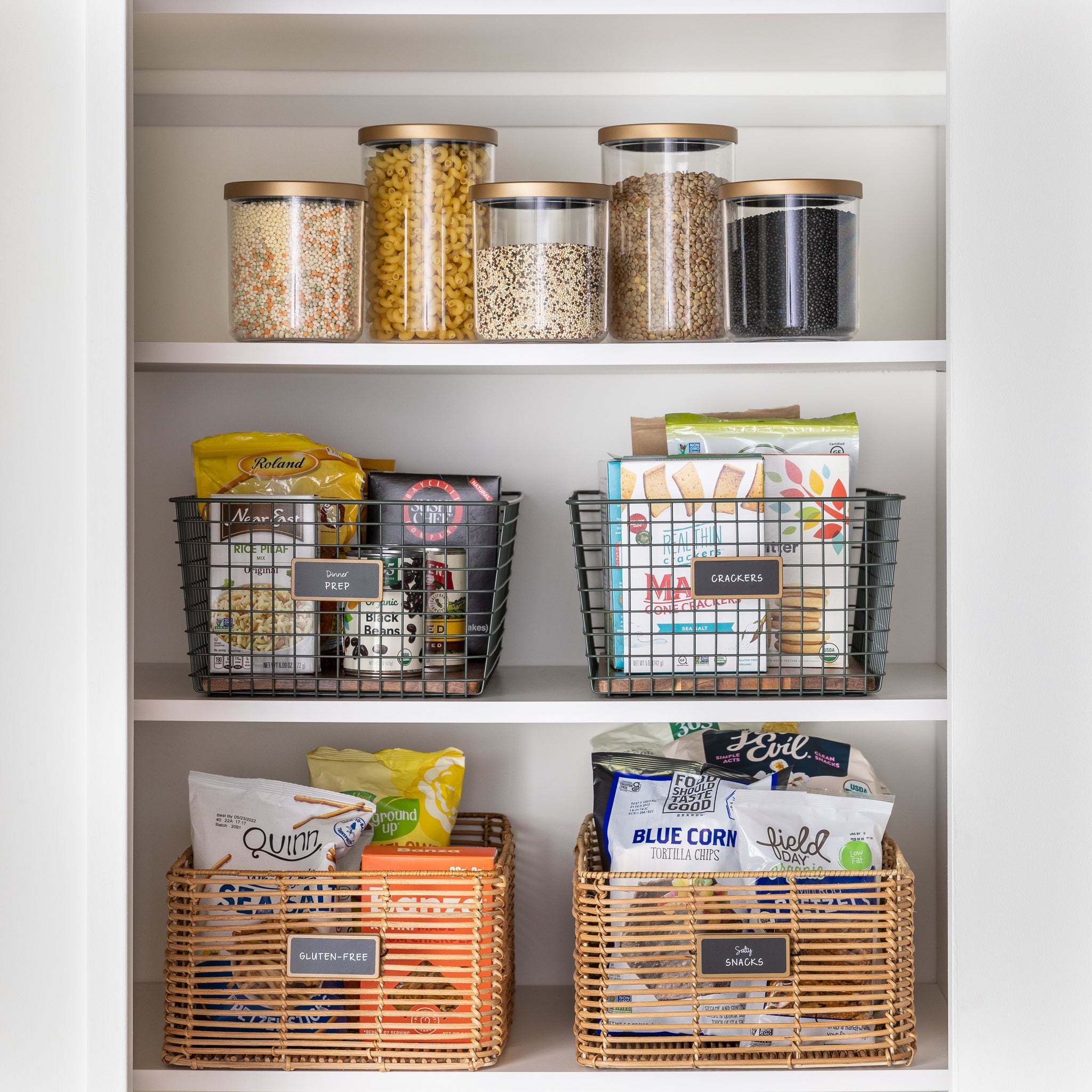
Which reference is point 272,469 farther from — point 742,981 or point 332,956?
point 742,981

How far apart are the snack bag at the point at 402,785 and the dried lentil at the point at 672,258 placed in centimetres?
54

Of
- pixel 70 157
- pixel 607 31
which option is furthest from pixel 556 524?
pixel 70 157

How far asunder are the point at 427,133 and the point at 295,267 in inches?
7.5

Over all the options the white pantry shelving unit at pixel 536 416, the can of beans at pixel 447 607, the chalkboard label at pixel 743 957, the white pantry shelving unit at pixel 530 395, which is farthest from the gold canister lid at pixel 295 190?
the chalkboard label at pixel 743 957

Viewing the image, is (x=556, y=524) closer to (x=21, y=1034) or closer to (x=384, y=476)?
(x=384, y=476)

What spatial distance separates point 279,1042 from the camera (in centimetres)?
110

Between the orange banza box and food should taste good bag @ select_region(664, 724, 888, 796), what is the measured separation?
302 mm

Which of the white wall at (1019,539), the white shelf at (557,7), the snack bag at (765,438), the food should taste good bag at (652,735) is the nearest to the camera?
the white wall at (1019,539)

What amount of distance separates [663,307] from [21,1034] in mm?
892

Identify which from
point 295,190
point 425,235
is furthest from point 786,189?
point 295,190

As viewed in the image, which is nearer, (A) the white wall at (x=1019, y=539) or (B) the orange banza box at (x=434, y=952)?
(A) the white wall at (x=1019, y=539)

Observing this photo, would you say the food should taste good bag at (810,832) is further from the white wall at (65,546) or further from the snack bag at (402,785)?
the white wall at (65,546)

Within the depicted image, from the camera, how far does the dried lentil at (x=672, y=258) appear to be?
1.13 m

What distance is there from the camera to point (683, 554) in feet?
3.70
